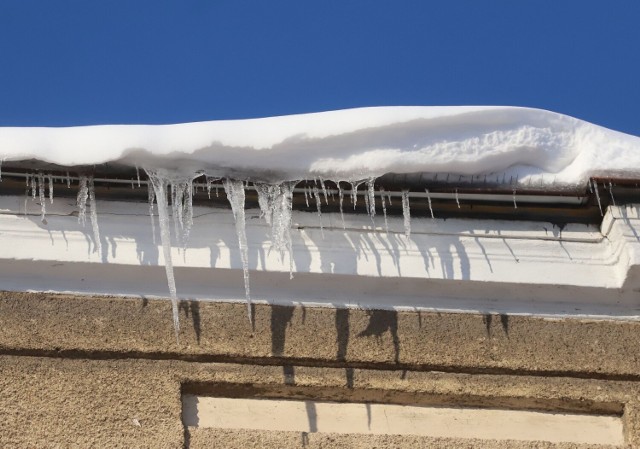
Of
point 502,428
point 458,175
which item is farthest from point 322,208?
point 502,428

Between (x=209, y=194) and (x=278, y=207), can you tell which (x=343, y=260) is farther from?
(x=209, y=194)

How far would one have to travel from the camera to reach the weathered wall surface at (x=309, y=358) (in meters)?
3.36

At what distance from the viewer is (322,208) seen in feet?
11.5

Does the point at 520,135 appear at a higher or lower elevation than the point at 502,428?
higher

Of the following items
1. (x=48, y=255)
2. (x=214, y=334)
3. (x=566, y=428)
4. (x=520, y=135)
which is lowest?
(x=566, y=428)

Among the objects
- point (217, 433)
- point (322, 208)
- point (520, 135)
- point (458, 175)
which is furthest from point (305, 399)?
point (520, 135)

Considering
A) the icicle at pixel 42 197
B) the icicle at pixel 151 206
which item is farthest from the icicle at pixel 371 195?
the icicle at pixel 42 197

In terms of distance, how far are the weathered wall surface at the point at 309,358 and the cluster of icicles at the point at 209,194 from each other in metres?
0.11

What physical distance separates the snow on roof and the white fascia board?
18cm

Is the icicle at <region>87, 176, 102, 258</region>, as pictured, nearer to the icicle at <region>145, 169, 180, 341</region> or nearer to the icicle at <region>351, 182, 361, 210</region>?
the icicle at <region>145, 169, 180, 341</region>

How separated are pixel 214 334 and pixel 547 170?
1.15 metres

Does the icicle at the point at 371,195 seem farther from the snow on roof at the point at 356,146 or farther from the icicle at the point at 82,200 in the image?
the icicle at the point at 82,200

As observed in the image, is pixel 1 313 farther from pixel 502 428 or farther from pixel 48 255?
pixel 502 428

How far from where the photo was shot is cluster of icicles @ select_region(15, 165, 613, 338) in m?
3.38
